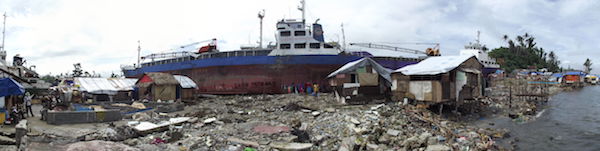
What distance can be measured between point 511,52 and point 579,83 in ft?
85.0

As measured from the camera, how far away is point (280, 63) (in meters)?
23.9

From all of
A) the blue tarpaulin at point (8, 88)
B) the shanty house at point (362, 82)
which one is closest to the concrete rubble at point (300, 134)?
the blue tarpaulin at point (8, 88)

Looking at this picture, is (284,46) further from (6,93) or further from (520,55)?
(520,55)

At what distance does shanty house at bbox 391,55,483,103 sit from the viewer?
13805 mm

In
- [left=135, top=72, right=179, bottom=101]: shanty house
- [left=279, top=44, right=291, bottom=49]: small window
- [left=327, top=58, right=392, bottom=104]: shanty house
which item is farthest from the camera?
[left=279, top=44, right=291, bottom=49]: small window

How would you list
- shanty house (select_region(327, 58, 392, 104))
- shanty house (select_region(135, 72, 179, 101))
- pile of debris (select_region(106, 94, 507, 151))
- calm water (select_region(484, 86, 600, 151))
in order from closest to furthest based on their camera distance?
pile of debris (select_region(106, 94, 507, 151)) < calm water (select_region(484, 86, 600, 151)) < shanty house (select_region(327, 58, 392, 104)) < shanty house (select_region(135, 72, 179, 101))

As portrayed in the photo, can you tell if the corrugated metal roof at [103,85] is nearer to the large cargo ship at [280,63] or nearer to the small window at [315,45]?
the large cargo ship at [280,63]

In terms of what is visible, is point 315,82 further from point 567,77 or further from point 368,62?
point 567,77

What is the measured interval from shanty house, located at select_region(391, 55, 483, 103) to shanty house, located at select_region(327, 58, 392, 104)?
2.82ft

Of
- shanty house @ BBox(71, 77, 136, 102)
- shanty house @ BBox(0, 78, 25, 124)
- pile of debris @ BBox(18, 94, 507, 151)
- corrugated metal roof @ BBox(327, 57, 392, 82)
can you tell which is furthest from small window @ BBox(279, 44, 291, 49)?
shanty house @ BBox(0, 78, 25, 124)

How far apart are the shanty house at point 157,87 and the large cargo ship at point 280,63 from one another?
6363 millimetres

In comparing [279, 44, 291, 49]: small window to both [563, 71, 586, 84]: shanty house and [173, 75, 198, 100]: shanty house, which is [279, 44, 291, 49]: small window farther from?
[563, 71, 586, 84]: shanty house

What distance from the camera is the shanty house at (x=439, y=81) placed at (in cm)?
1380

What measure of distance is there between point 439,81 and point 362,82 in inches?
144
